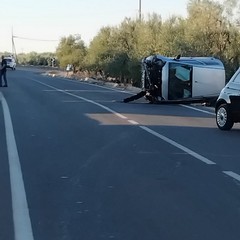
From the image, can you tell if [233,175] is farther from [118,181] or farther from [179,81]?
[179,81]

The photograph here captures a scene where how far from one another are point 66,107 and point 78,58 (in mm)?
68167

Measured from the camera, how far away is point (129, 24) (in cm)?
6094

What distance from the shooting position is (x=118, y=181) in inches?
386

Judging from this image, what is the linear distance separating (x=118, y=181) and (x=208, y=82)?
19.6 meters

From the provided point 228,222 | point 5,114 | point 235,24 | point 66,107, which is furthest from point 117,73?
point 228,222

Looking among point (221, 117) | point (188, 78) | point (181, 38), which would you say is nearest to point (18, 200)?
point (221, 117)

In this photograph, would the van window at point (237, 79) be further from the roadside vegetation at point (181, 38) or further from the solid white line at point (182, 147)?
the roadside vegetation at point (181, 38)

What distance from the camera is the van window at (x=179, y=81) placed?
1130 inches

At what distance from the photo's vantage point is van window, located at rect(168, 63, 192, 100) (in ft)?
94.2

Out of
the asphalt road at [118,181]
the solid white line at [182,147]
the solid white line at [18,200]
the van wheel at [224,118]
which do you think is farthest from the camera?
the van wheel at [224,118]

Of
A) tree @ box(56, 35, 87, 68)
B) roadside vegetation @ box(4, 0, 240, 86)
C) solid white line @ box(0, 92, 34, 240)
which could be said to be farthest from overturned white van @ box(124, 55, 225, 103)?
tree @ box(56, 35, 87, 68)

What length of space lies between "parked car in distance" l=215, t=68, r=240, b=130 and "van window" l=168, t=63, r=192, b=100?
11192 mm

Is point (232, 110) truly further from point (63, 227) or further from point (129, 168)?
point (63, 227)

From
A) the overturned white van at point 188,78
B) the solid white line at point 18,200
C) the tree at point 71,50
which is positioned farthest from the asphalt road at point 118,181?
the tree at point 71,50
